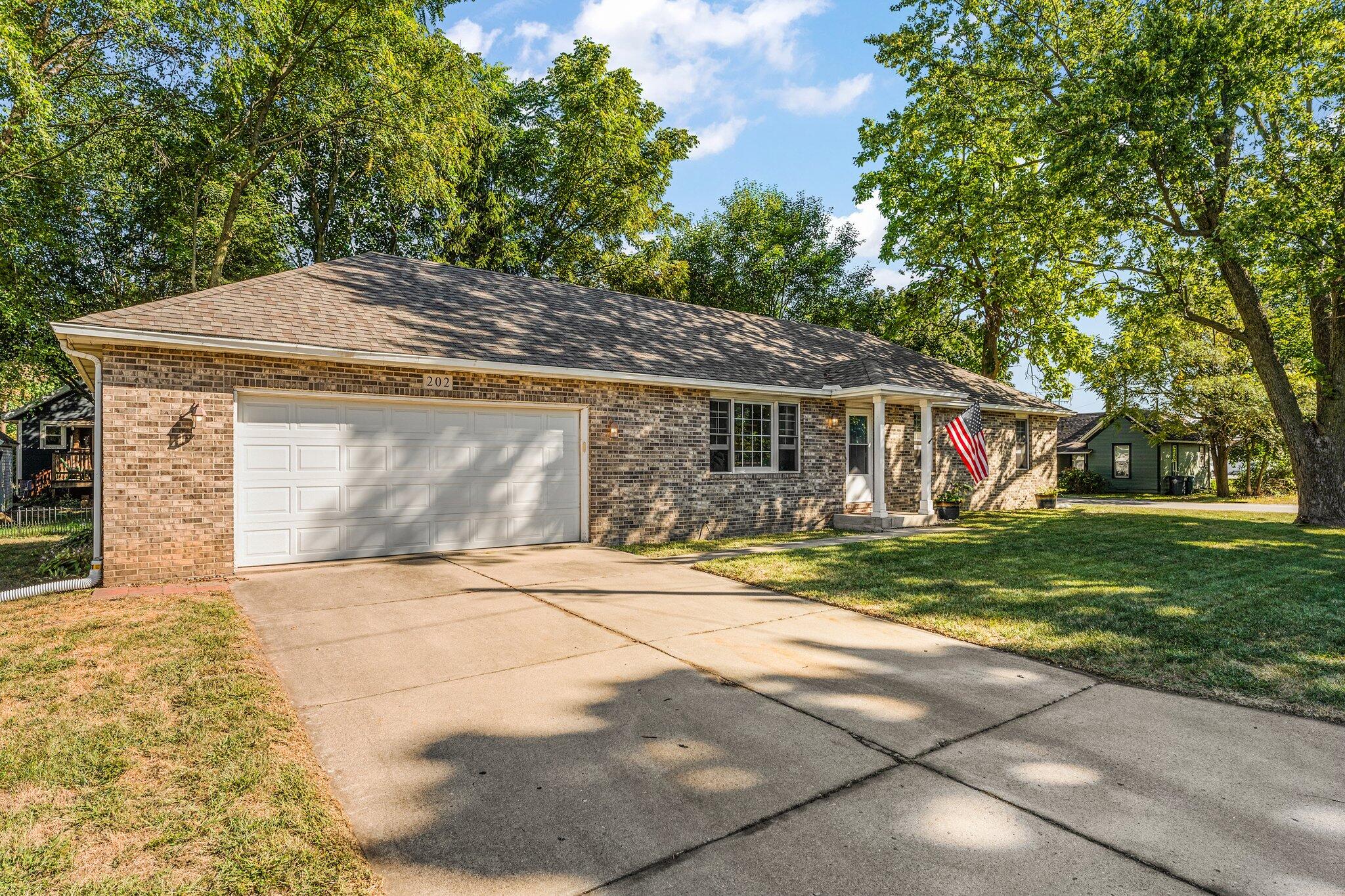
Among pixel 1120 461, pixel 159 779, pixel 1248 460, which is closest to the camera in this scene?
pixel 159 779

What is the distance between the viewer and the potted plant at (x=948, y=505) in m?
15.3

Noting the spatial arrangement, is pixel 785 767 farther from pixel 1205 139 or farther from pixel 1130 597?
pixel 1205 139

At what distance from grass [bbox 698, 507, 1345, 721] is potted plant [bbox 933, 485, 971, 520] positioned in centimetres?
239

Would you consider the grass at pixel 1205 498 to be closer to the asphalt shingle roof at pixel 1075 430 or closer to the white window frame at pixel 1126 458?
the white window frame at pixel 1126 458

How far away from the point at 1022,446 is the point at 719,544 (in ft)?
41.4

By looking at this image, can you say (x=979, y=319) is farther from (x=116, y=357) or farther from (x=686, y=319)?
(x=116, y=357)

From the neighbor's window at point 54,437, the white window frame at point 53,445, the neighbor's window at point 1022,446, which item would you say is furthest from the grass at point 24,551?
the neighbor's window at point 1022,446

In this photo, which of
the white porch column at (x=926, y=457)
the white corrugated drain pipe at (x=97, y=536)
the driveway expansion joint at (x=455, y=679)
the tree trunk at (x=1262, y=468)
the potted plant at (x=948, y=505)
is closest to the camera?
the driveway expansion joint at (x=455, y=679)

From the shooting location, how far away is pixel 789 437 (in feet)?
44.7

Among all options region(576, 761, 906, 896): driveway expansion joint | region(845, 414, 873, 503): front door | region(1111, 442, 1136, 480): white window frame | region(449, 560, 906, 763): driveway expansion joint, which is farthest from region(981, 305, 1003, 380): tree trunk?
region(576, 761, 906, 896): driveway expansion joint

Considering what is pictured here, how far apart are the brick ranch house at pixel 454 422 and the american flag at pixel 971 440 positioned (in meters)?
0.77

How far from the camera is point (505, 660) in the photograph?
4973 mm

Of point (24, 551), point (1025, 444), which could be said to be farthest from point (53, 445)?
point (1025, 444)

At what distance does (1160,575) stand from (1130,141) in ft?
30.3
